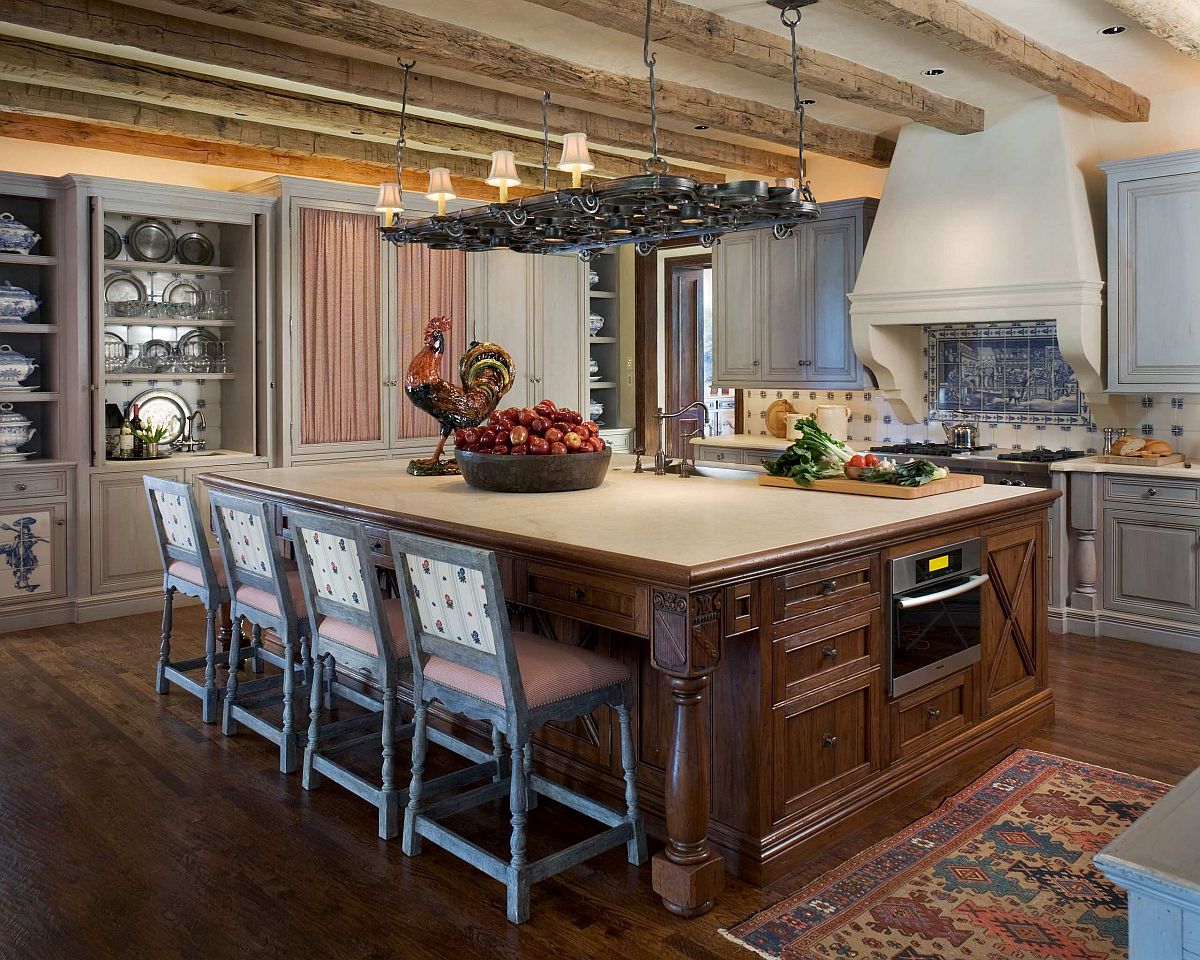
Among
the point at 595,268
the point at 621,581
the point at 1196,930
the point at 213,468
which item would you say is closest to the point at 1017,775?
the point at 621,581

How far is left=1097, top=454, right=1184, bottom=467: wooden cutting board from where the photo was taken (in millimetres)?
5137

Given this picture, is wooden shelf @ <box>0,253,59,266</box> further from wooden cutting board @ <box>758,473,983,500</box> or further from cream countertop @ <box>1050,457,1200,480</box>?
cream countertop @ <box>1050,457,1200,480</box>

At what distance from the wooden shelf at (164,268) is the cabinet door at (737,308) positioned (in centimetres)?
325

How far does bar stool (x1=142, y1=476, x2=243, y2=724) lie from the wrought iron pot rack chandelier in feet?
4.43

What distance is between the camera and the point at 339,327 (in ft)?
21.5

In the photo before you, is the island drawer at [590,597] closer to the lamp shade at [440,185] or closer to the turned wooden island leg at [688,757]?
the turned wooden island leg at [688,757]

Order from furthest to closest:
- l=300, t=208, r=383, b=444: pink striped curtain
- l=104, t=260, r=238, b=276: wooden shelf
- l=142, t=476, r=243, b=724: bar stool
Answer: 1. l=300, t=208, r=383, b=444: pink striped curtain
2. l=104, t=260, r=238, b=276: wooden shelf
3. l=142, t=476, r=243, b=724: bar stool

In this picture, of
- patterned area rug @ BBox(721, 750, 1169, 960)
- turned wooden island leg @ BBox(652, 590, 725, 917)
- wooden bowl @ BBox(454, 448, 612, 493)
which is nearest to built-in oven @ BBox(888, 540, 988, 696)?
patterned area rug @ BBox(721, 750, 1169, 960)

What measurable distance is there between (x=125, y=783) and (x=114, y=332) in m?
3.52

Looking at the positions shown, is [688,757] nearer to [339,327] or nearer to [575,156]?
[575,156]

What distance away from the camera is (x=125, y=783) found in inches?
133

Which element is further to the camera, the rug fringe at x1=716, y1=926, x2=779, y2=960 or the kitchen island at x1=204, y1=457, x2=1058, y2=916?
the kitchen island at x1=204, y1=457, x2=1058, y2=916

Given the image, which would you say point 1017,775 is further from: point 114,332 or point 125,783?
point 114,332

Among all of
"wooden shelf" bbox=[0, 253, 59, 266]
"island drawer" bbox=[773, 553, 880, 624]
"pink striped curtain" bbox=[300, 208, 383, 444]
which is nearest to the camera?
"island drawer" bbox=[773, 553, 880, 624]
